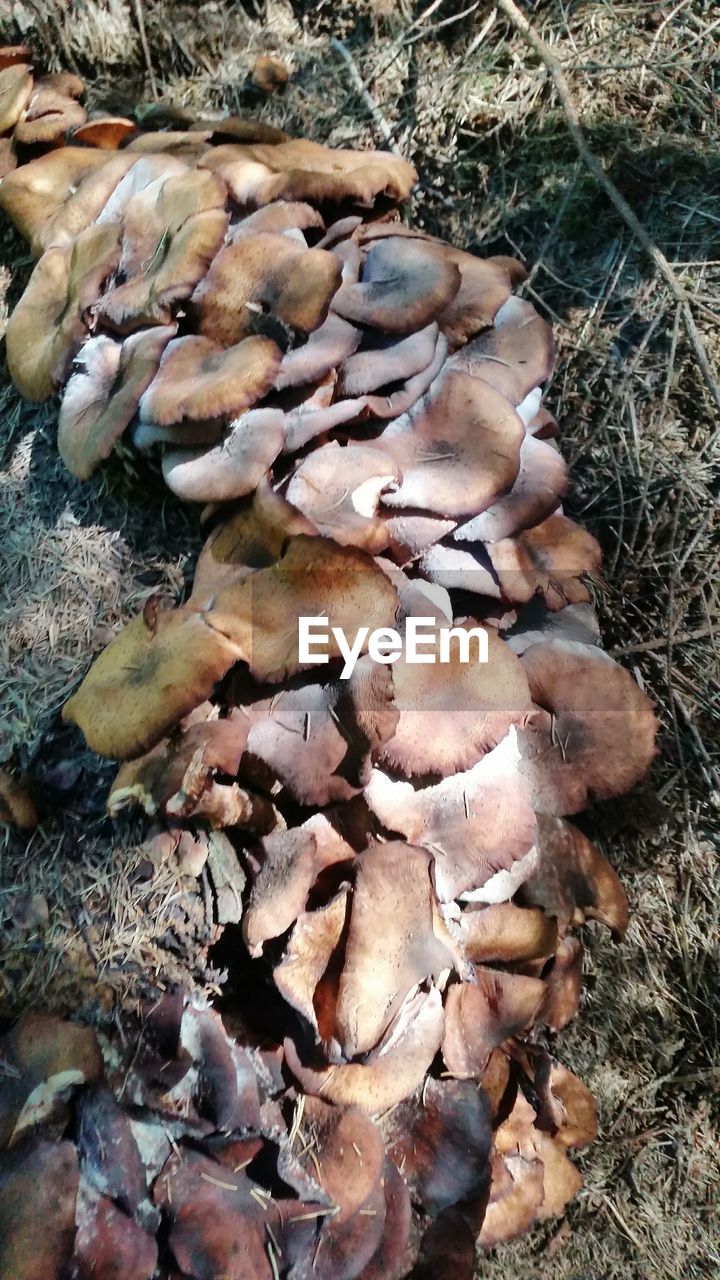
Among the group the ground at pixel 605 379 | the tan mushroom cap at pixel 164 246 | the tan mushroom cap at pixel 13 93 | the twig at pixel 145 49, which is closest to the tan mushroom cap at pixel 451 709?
the ground at pixel 605 379

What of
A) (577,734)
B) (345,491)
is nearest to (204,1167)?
(577,734)

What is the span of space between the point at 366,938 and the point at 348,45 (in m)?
3.16

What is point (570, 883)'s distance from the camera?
267 cm

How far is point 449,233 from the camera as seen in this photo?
10.5 feet

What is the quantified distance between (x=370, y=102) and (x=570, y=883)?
9.34 ft

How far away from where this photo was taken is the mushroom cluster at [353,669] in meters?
2.16

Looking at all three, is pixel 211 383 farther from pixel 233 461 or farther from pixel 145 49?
pixel 145 49

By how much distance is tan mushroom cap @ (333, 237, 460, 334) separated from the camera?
243cm

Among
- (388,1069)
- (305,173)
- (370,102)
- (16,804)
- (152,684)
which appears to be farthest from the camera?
(370,102)

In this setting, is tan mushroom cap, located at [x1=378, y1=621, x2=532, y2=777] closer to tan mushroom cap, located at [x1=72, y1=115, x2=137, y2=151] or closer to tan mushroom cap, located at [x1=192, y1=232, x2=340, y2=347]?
tan mushroom cap, located at [x1=192, y1=232, x2=340, y2=347]

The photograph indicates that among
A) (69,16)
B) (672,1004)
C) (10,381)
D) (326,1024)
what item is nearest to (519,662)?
(326,1024)

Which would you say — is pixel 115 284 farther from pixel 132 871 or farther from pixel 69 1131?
pixel 69 1131

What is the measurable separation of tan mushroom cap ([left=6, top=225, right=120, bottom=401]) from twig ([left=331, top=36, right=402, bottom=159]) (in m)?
1.14

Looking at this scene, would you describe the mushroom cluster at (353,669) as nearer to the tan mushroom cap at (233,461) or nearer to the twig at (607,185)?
the tan mushroom cap at (233,461)
